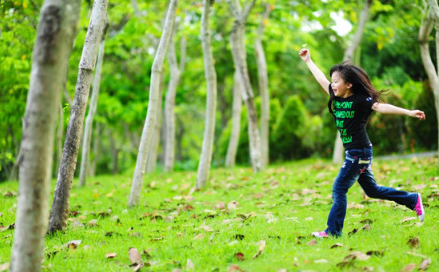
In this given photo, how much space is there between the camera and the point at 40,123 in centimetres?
277

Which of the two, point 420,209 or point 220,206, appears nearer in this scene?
point 420,209

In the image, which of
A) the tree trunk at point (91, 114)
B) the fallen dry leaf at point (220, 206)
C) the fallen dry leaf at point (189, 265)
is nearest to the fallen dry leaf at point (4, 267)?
the fallen dry leaf at point (189, 265)

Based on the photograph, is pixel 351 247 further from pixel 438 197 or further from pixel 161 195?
pixel 161 195

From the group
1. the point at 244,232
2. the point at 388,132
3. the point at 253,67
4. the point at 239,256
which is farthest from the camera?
the point at 253,67

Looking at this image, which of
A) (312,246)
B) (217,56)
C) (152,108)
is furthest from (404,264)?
(217,56)

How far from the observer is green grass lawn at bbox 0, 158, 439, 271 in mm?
3523

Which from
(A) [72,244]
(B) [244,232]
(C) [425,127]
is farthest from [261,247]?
(C) [425,127]

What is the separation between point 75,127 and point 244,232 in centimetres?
238

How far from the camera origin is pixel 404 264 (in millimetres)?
3240

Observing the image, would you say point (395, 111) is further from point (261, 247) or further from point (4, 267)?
point (4, 267)

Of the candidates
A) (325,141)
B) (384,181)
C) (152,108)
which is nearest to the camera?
(152,108)

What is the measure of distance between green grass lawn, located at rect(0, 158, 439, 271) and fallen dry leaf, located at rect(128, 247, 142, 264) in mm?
65

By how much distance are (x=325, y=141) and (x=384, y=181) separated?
9309mm

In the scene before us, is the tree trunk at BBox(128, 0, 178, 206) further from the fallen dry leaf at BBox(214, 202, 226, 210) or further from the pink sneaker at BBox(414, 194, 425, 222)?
the pink sneaker at BBox(414, 194, 425, 222)
